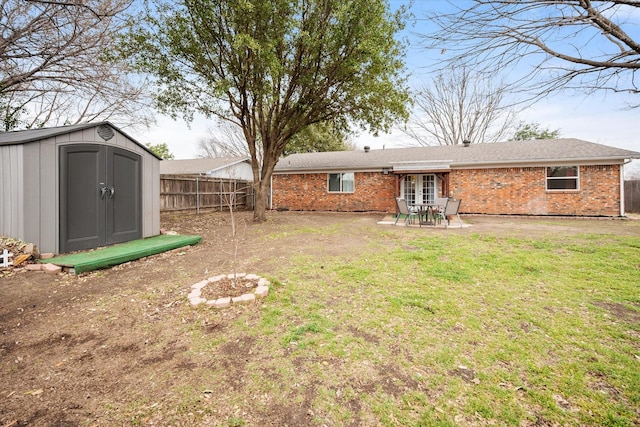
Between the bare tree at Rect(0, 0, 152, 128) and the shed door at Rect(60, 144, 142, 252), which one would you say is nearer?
the shed door at Rect(60, 144, 142, 252)

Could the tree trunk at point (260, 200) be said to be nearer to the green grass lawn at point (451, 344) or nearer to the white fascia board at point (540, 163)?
the green grass lawn at point (451, 344)

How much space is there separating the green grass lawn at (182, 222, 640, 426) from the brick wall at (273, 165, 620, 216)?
29.2 ft

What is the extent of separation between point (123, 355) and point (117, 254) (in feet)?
10.6

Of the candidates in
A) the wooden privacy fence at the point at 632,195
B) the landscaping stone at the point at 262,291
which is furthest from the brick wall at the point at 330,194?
the landscaping stone at the point at 262,291

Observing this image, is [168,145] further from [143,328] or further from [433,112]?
[143,328]

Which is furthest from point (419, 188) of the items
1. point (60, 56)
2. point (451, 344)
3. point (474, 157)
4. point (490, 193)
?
point (60, 56)

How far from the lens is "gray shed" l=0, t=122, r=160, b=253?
4695mm

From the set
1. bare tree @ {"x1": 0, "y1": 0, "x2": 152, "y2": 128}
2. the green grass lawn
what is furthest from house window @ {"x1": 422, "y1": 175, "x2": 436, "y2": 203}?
bare tree @ {"x1": 0, "y1": 0, "x2": 152, "y2": 128}

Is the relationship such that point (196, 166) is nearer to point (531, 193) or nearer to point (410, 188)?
point (410, 188)

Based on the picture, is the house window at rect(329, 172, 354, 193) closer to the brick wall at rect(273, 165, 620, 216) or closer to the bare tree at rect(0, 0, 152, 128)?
the brick wall at rect(273, 165, 620, 216)

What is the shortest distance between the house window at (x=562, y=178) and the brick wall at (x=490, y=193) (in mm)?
188

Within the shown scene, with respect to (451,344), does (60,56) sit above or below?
above

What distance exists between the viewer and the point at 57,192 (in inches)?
194

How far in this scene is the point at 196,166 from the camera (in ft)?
65.5
